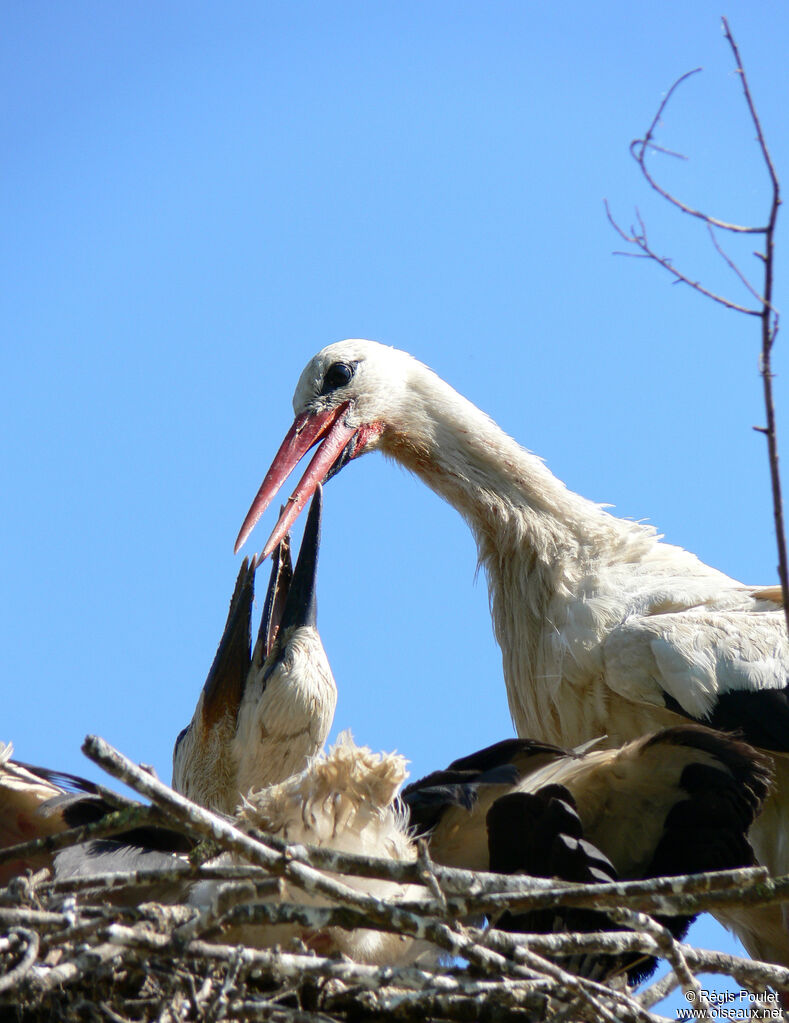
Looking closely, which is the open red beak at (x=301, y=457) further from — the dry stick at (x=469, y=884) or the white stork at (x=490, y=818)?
the dry stick at (x=469, y=884)

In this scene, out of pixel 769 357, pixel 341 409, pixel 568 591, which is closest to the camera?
pixel 769 357

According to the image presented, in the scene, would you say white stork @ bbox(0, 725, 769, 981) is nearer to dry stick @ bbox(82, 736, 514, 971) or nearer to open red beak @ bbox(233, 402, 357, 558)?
dry stick @ bbox(82, 736, 514, 971)

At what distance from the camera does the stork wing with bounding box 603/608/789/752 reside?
12.5ft

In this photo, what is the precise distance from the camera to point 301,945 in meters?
2.58

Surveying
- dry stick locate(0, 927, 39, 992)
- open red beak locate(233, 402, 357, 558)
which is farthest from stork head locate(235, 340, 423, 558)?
dry stick locate(0, 927, 39, 992)

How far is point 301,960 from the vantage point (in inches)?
96.3

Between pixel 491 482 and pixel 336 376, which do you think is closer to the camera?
pixel 491 482

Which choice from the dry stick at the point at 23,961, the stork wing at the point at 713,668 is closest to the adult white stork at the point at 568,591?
the stork wing at the point at 713,668

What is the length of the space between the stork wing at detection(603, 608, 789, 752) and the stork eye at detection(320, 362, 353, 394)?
4.33 ft

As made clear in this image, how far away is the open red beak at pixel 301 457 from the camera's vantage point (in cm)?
437

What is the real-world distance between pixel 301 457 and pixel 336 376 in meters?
0.32

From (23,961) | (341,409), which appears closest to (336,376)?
(341,409)

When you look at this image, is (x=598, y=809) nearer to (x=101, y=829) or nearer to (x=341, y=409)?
(x=101, y=829)

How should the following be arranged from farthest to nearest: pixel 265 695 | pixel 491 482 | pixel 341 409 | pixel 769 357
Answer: pixel 341 409, pixel 491 482, pixel 265 695, pixel 769 357
